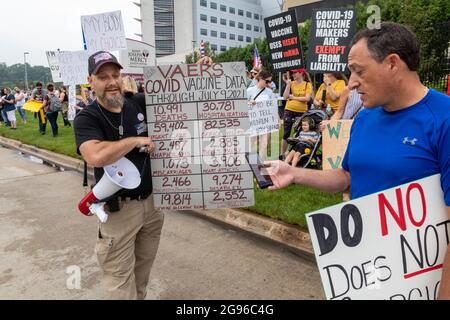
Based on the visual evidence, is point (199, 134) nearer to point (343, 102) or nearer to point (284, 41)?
point (343, 102)

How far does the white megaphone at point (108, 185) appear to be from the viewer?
2.38 meters

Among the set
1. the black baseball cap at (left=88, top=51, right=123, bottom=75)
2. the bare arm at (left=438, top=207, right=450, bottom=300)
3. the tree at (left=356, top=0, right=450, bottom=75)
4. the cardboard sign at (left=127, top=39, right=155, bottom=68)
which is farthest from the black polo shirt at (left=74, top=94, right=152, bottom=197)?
the tree at (left=356, top=0, right=450, bottom=75)

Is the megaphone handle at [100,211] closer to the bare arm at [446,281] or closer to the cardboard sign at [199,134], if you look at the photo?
the cardboard sign at [199,134]

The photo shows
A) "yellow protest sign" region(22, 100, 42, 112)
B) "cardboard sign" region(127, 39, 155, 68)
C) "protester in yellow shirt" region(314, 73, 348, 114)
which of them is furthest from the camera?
"yellow protest sign" region(22, 100, 42, 112)

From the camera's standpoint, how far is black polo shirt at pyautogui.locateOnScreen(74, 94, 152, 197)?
238 cm

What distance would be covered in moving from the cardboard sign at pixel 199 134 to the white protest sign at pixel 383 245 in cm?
169

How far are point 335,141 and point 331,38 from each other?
1.89 metres

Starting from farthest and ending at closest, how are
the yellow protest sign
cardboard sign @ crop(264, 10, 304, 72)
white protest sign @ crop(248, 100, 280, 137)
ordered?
1. the yellow protest sign
2. white protest sign @ crop(248, 100, 280, 137)
3. cardboard sign @ crop(264, 10, 304, 72)

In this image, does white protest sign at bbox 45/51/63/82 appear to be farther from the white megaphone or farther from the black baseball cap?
the white megaphone

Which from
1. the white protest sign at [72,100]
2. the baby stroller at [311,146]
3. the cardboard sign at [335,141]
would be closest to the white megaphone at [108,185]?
Answer: the cardboard sign at [335,141]

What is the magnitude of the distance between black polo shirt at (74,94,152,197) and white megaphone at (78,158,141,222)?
85 mm

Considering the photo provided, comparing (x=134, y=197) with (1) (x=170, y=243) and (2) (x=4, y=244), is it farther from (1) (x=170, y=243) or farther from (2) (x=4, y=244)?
(2) (x=4, y=244)

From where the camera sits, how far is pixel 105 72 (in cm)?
252

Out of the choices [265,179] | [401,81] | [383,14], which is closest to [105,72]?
[265,179]
